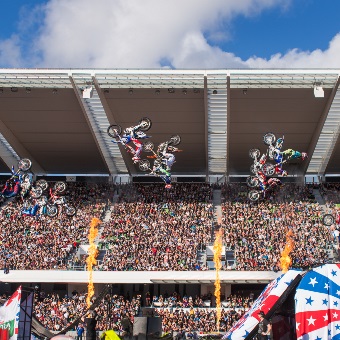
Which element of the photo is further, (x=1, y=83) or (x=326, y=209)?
(x=326, y=209)

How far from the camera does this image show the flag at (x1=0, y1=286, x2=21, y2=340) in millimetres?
13555

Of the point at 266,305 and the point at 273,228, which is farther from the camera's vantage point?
the point at 273,228

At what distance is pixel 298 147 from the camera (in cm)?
4025

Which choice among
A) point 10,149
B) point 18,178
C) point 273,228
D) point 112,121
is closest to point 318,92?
point 273,228

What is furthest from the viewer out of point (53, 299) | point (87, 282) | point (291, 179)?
point (291, 179)

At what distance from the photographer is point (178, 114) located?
3650 centimetres

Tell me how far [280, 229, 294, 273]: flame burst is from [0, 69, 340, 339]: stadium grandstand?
0.34 meters

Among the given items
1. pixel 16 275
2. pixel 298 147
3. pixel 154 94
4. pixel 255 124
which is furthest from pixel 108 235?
pixel 298 147

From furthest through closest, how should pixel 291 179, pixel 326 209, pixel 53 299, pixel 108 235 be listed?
pixel 291 179
pixel 326 209
pixel 108 235
pixel 53 299

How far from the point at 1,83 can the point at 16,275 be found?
1147 cm

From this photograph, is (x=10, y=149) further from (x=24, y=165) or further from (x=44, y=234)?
(x=24, y=165)

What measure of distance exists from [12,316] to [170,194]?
2848 cm

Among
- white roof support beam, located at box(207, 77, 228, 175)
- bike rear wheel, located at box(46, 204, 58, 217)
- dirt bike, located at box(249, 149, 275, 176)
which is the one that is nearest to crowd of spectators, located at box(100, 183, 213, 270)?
white roof support beam, located at box(207, 77, 228, 175)

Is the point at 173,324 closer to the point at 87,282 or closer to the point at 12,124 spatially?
the point at 87,282
